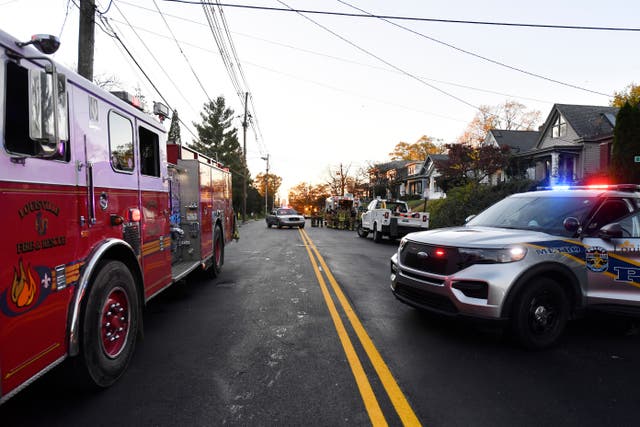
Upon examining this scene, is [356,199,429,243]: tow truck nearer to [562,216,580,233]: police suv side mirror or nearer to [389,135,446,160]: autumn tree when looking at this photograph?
[562,216,580,233]: police suv side mirror

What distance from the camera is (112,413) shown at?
308cm

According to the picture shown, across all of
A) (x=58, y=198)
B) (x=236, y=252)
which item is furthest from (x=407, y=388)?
(x=236, y=252)

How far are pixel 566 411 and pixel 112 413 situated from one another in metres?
3.45

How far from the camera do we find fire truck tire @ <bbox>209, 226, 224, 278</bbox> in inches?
350

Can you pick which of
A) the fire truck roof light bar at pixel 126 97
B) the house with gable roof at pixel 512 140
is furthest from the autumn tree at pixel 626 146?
the fire truck roof light bar at pixel 126 97

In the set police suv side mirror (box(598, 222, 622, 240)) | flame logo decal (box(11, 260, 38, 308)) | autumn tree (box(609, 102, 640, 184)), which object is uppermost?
autumn tree (box(609, 102, 640, 184))

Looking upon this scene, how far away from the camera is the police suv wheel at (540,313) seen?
4264 mm

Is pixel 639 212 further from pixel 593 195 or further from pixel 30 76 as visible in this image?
pixel 30 76

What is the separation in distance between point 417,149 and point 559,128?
1993 inches

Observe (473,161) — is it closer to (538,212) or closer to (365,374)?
(538,212)

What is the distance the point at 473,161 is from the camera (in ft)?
103

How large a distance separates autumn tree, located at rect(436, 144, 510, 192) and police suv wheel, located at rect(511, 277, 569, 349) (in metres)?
27.0

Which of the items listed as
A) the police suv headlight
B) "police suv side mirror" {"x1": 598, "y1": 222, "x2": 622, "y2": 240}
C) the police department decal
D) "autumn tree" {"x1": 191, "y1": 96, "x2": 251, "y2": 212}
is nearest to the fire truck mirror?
the police suv headlight

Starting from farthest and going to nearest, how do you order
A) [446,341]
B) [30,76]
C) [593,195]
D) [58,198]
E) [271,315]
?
1. [271,315]
2. [593,195]
3. [446,341]
4. [58,198]
5. [30,76]
